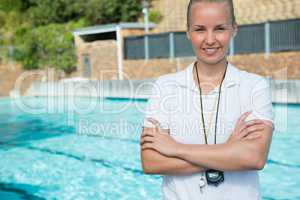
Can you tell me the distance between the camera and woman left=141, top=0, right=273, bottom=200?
176cm

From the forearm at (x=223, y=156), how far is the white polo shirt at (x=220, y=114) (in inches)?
2.2

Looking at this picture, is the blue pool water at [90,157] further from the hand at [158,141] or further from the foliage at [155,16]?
the foliage at [155,16]

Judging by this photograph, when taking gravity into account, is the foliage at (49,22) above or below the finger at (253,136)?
above

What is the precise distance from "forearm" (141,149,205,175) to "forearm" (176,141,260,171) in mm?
29

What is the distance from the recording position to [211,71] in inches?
72.5

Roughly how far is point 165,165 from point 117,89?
1468 centimetres

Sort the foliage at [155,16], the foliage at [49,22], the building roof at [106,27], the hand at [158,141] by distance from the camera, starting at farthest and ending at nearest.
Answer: the foliage at [155,16] → the foliage at [49,22] → the building roof at [106,27] → the hand at [158,141]

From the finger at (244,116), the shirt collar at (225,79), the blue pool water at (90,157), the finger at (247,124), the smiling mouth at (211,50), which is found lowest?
the blue pool water at (90,157)

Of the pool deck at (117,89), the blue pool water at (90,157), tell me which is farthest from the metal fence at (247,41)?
the blue pool water at (90,157)

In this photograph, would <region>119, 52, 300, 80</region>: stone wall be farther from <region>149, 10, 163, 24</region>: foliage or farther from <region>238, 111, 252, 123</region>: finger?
<region>238, 111, 252, 123</region>: finger

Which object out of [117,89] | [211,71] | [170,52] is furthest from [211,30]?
[170,52]

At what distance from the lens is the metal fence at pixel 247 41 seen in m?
16.6

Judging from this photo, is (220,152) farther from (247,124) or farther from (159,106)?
(159,106)

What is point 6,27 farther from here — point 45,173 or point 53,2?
point 45,173
